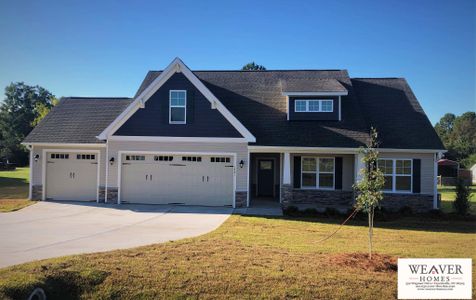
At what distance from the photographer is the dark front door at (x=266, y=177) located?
65.6 ft

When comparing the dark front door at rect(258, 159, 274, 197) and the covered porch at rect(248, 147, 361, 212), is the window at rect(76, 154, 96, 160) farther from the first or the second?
the dark front door at rect(258, 159, 274, 197)

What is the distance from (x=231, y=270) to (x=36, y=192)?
48.2 ft

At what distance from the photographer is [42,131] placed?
722 inches

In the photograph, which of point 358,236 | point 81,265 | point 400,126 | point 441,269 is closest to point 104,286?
point 81,265

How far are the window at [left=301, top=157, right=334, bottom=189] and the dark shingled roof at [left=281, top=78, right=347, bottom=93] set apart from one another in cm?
345

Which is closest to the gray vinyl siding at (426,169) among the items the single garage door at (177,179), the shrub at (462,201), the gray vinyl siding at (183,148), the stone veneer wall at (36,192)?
the shrub at (462,201)

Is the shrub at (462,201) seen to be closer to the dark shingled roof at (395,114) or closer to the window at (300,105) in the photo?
the dark shingled roof at (395,114)

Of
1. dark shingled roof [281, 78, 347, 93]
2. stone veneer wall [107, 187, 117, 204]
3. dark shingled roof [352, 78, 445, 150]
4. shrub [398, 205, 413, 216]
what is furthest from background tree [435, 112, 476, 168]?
stone veneer wall [107, 187, 117, 204]

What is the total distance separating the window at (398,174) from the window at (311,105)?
12.4 feet

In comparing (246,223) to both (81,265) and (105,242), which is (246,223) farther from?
(81,265)

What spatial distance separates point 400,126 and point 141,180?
13.1 m

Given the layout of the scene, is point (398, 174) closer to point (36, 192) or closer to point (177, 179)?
point (177, 179)

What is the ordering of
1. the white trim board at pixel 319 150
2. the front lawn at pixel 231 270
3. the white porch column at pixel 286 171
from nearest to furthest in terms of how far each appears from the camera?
the front lawn at pixel 231 270, the white trim board at pixel 319 150, the white porch column at pixel 286 171

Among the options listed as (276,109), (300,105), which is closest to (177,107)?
(276,109)
